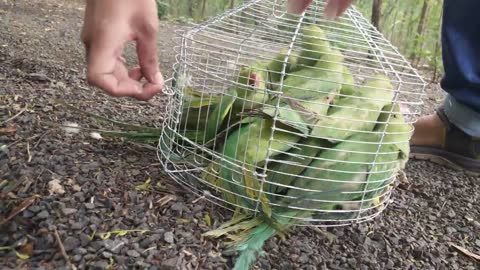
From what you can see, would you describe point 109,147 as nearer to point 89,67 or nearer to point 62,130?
point 62,130

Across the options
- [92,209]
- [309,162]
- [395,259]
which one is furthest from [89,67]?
[395,259]

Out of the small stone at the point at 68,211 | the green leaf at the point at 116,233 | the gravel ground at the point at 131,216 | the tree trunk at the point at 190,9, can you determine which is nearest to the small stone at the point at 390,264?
the gravel ground at the point at 131,216

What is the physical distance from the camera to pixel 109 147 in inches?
42.3

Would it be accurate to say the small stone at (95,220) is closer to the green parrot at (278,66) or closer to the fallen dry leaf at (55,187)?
the fallen dry leaf at (55,187)

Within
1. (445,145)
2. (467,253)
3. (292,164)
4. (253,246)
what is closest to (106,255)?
(253,246)

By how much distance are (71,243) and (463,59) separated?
1.18 m

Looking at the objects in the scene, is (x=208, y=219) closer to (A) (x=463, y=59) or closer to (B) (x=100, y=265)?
(B) (x=100, y=265)

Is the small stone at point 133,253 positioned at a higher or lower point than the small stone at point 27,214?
lower

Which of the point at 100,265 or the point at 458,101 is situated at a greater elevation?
the point at 458,101

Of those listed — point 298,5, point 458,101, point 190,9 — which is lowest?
point 190,9

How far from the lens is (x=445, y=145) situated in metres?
1.51

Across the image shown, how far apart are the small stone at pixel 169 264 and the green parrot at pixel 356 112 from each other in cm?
32

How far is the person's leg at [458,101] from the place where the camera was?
4.79 feet

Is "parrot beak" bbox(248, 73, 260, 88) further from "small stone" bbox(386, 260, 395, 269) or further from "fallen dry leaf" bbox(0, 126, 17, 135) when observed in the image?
"fallen dry leaf" bbox(0, 126, 17, 135)
